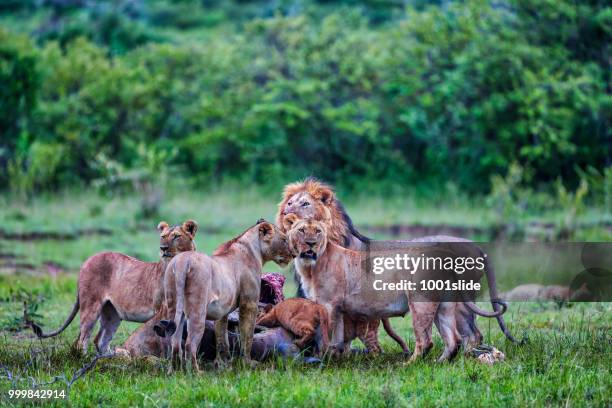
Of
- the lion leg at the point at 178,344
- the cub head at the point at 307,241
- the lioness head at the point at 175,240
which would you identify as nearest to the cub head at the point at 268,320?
the cub head at the point at 307,241

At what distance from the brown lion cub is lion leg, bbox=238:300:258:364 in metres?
0.41

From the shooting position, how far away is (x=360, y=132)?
65.7 ft

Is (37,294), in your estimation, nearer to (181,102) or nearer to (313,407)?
Answer: (313,407)

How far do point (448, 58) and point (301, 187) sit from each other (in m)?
12.6

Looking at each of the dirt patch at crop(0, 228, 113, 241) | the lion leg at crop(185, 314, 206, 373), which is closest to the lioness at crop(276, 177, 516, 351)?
the lion leg at crop(185, 314, 206, 373)

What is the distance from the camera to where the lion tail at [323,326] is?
7148mm

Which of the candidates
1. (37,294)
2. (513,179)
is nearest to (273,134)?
(513,179)

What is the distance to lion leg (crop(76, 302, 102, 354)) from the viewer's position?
725 cm

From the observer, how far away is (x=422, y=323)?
702cm

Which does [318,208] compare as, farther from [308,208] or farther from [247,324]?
[247,324]

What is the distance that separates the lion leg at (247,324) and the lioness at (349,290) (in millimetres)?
617

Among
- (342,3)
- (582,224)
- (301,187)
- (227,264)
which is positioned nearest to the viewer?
(227,264)

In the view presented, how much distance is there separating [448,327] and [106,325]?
2.46 m

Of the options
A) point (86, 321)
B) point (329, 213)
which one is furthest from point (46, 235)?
point (86, 321)
